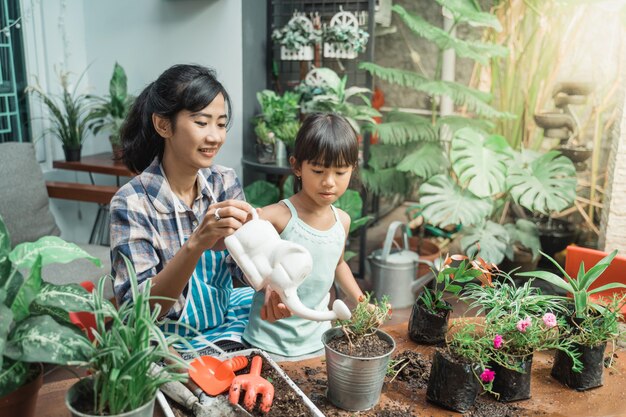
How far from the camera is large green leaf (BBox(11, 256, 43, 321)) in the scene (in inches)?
33.3

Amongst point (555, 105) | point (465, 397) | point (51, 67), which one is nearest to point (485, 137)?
point (555, 105)

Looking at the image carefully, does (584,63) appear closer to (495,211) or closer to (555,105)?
(555,105)

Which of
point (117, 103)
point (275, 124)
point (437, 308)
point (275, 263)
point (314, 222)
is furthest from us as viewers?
point (117, 103)

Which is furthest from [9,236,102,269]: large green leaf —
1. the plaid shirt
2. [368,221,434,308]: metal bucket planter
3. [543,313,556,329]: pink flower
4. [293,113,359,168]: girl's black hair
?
[368,221,434,308]: metal bucket planter

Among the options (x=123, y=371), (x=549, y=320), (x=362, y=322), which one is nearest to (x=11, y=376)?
(x=123, y=371)

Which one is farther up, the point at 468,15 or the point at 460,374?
the point at 468,15

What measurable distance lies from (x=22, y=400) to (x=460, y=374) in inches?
31.3

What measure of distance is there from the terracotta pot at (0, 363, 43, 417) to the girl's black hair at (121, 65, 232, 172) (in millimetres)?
747

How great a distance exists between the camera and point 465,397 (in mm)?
1088

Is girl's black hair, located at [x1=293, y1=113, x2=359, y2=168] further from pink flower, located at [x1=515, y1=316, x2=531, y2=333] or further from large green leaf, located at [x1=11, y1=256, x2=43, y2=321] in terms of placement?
large green leaf, located at [x1=11, y1=256, x2=43, y2=321]

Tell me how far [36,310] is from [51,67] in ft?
9.68

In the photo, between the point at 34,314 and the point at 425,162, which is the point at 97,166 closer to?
the point at 425,162

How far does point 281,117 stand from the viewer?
3076mm

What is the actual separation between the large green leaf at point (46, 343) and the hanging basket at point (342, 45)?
9.08ft
